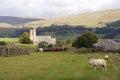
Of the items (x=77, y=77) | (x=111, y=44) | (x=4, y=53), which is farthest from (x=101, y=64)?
(x=111, y=44)

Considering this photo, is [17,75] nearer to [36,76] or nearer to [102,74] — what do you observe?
[36,76]

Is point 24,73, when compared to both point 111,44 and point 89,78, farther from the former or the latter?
point 111,44

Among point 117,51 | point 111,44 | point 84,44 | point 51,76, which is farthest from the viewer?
point 84,44

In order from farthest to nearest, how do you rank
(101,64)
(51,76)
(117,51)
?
(117,51) < (101,64) < (51,76)

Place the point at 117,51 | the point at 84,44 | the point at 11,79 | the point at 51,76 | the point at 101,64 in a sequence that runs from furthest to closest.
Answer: the point at 84,44 → the point at 117,51 → the point at 101,64 → the point at 51,76 → the point at 11,79

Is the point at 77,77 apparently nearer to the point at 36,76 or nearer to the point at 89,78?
the point at 89,78

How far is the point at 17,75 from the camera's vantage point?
1499 inches

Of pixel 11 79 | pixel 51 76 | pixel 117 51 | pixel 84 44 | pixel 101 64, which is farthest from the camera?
pixel 84 44

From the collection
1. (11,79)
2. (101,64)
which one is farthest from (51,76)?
(101,64)

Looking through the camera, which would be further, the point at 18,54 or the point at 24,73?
the point at 18,54

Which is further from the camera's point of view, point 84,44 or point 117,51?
point 84,44

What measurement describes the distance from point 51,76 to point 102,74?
214 inches

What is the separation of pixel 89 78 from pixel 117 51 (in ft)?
215

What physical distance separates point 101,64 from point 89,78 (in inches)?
346
